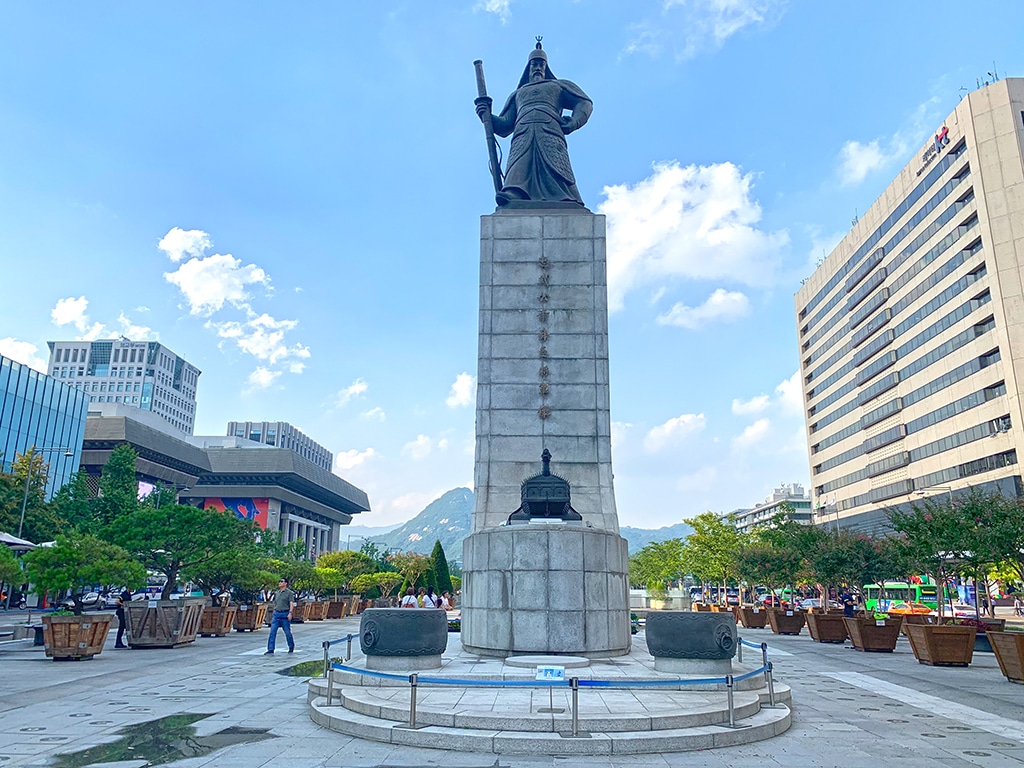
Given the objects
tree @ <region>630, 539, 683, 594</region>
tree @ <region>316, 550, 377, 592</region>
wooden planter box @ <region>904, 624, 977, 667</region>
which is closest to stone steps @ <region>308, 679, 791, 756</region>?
wooden planter box @ <region>904, 624, 977, 667</region>

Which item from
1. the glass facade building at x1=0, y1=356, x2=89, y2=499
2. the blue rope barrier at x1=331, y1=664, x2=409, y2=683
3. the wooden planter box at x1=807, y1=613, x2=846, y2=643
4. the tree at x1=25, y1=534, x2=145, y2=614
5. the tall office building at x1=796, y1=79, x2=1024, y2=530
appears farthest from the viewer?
the glass facade building at x1=0, y1=356, x2=89, y2=499

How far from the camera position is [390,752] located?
8.73 m

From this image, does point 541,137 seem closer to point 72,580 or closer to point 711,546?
point 72,580

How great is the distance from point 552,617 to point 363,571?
38.8 meters

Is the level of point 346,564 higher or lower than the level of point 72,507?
lower

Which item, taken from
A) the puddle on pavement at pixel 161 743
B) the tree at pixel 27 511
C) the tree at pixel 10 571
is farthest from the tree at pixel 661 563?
the puddle on pavement at pixel 161 743

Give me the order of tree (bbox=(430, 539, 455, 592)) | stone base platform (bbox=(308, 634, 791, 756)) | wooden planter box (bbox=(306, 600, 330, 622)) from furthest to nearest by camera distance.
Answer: tree (bbox=(430, 539, 455, 592)), wooden planter box (bbox=(306, 600, 330, 622)), stone base platform (bbox=(308, 634, 791, 756))

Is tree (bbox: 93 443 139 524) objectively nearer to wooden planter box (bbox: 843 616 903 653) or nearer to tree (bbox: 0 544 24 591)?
tree (bbox: 0 544 24 591)

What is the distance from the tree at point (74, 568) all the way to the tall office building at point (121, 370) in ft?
498

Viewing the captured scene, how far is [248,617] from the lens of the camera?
100 ft

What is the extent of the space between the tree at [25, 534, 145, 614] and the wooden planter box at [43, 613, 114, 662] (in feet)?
2.70

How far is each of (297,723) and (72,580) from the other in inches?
447

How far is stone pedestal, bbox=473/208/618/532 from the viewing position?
1983 centimetres

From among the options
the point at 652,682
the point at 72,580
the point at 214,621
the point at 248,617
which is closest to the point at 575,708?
the point at 652,682
